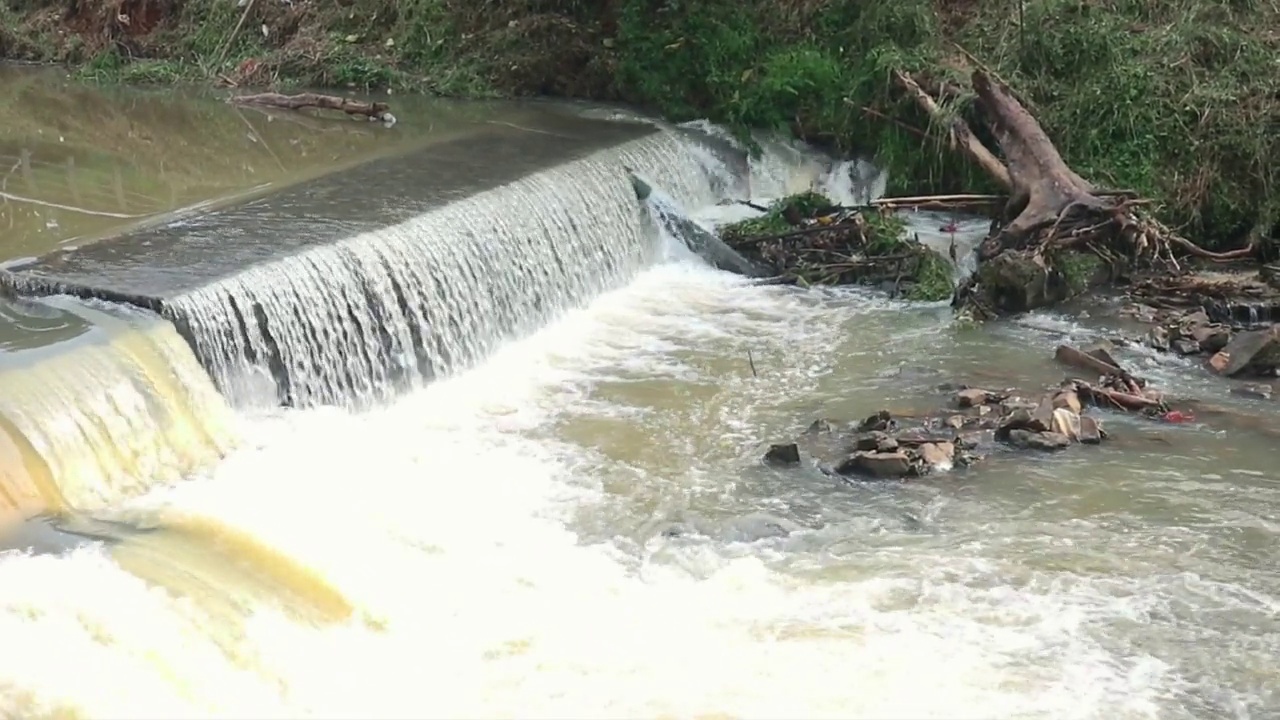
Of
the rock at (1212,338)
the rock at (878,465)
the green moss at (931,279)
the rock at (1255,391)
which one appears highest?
the green moss at (931,279)

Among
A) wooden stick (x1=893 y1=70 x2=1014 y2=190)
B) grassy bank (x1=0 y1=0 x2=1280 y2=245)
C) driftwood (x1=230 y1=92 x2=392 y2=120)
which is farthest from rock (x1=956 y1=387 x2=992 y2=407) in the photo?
driftwood (x1=230 y1=92 x2=392 y2=120)

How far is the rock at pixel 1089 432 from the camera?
6867 millimetres

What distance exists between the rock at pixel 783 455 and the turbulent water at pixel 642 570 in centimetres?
8

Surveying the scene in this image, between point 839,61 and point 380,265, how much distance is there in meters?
6.65

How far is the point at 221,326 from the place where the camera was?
6.65 metres

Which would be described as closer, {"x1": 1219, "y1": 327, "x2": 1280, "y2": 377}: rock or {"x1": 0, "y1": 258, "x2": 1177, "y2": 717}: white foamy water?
{"x1": 0, "y1": 258, "x2": 1177, "y2": 717}: white foamy water

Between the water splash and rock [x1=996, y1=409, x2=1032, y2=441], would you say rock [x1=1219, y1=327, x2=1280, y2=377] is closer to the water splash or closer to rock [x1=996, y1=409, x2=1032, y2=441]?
rock [x1=996, y1=409, x2=1032, y2=441]

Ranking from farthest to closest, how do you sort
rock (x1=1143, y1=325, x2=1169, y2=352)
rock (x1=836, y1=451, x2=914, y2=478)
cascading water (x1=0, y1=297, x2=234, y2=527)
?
rock (x1=1143, y1=325, x2=1169, y2=352) → rock (x1=836, y1=451, x2=914, y2=478) → cascading water (x1=0, y1=297, x2=234, y2=527)

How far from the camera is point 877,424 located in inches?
277

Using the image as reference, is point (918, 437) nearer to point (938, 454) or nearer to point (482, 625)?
point (938, 454)

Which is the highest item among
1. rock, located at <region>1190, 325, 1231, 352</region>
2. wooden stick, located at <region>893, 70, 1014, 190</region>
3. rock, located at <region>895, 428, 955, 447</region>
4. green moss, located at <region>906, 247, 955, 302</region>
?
wooden stick, located at <region>893, 70, 1014, 190</region>

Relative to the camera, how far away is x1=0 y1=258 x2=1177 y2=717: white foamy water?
4.51 meters

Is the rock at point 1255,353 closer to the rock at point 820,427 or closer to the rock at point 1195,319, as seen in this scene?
the rock at point 1195,319

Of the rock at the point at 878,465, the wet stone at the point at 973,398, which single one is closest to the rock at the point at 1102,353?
the wet stone at the point at 973,398
